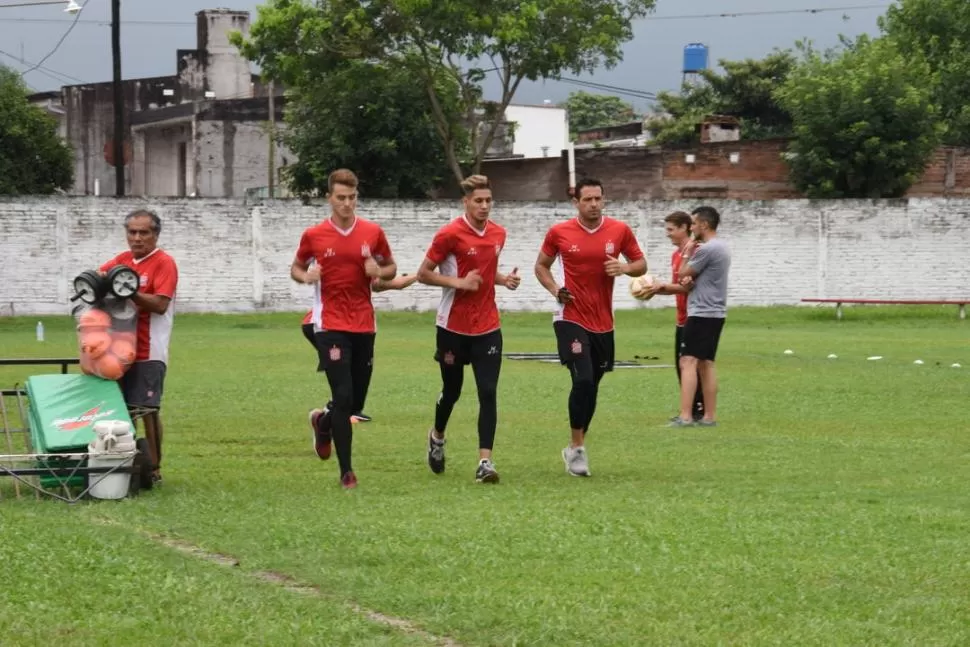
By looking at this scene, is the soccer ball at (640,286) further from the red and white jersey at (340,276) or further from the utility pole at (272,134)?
the utility pole at (272,134)

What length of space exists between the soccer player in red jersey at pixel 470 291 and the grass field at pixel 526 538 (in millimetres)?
752

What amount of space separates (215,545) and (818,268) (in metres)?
35.6

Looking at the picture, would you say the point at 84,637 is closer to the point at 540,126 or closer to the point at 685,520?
the point at 685,520

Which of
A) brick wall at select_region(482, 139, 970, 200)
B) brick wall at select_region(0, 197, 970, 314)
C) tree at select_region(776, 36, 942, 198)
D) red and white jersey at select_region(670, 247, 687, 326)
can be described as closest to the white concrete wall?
brick wall at select_region(482, 139, 970, 200)

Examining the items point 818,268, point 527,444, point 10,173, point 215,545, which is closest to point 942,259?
point 818,268

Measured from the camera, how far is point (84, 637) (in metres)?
6.04

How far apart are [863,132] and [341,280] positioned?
4012 cm

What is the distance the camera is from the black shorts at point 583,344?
37.0ft

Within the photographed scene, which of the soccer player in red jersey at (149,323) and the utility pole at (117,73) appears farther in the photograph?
the utility pole at (117,73)

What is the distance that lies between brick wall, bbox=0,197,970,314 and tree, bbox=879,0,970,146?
21.5 metres

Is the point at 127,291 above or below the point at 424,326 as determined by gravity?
above

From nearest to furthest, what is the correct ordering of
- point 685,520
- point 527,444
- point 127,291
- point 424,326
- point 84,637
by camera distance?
point 84,637 → point 685,520 → point 127,291 → point 527,444 → point 424,326

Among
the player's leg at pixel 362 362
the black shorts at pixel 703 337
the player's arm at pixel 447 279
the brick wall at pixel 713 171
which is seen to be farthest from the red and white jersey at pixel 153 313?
the brick wall at pixel 713 171

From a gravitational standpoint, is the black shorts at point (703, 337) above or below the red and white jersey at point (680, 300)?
below
